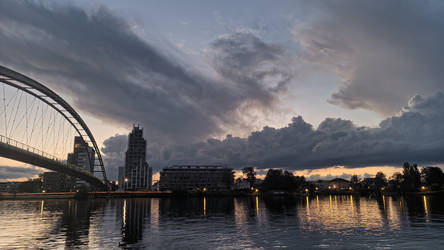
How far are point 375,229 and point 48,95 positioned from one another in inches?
3923

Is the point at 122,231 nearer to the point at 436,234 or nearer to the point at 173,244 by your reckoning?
the point at 173,244

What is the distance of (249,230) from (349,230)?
1096cm

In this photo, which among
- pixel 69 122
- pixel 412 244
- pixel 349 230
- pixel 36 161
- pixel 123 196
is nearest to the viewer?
pixel 412 244

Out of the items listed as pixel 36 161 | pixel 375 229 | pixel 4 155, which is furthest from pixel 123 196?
pixel 375 229

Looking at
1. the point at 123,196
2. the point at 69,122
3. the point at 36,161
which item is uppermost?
the point at 69,122

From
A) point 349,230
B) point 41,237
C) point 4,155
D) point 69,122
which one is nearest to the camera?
point 41,237

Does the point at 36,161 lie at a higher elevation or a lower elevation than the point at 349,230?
higher

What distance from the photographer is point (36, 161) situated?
9094cm

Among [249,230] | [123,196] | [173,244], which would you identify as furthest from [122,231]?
[123,196]

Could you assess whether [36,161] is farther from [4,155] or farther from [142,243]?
[142,243]

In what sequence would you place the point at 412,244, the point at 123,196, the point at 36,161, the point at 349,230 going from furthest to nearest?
the point at 123,196, the point at 36,161, the point at 349,230, the point at 412,244

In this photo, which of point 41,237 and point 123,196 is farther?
point 123,196

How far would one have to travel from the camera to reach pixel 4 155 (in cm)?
7794

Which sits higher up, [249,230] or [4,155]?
[4,155]
